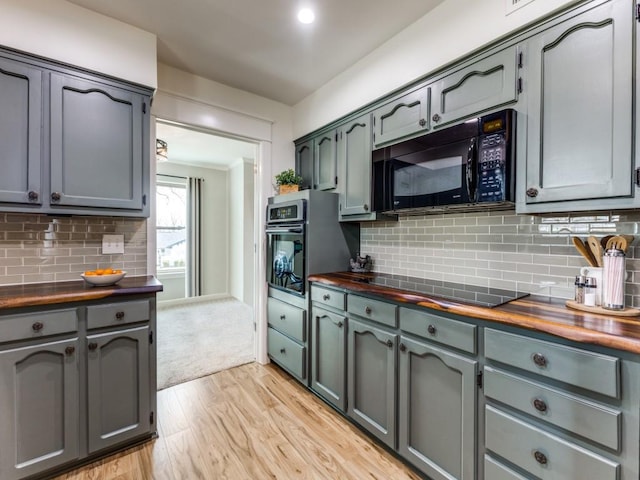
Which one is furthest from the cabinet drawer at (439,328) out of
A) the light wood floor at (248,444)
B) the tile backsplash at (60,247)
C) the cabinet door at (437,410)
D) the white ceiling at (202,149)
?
the white ceiling at (202,149)

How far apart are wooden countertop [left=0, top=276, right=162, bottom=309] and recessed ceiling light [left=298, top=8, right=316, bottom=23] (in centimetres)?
186

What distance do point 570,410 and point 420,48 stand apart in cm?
199

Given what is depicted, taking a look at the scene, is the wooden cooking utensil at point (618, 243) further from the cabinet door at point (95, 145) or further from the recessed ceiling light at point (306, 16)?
the cabinet door at point (95, 145)

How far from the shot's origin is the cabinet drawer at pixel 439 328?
1.37 m

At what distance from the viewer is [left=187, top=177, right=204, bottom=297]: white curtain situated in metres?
5.52

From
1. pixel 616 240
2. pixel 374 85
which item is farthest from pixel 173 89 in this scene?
pixel 616 240

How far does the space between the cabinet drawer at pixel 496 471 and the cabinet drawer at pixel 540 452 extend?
5cm

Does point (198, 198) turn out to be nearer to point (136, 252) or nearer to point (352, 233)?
point (136, 252)

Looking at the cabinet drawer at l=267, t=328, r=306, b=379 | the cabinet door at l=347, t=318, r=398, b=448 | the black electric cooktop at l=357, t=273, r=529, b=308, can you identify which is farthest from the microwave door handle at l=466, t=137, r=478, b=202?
the cabinet drawer at l=267, t=328, r=306, b=379

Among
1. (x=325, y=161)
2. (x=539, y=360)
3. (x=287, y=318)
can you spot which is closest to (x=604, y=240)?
(x=539, y=360)

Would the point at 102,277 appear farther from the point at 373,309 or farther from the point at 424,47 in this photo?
the point at 424,47

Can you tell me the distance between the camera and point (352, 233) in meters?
2.72

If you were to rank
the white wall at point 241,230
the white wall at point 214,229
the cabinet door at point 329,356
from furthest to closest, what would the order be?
the white wall at point 214,229 → the white wall at point 241,230 → the cabinet door at point 329,356

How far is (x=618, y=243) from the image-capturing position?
1310 millimetres
